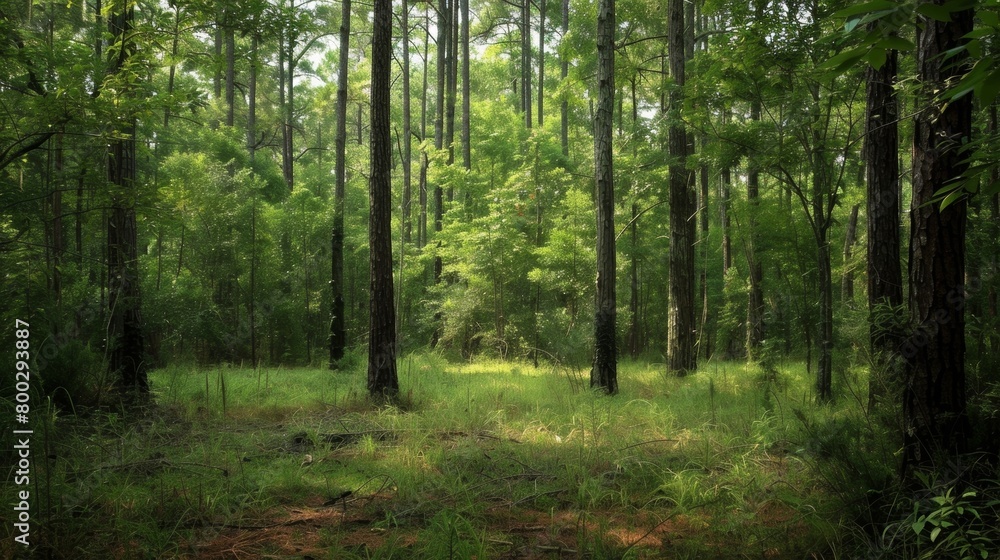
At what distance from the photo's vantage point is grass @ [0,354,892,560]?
3275mm

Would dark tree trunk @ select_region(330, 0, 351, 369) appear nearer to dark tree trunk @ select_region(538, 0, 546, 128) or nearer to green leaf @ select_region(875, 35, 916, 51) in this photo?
Answer: dark tree trunk @ select_region(538, 0, 546, 128)

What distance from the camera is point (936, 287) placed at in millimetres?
3254

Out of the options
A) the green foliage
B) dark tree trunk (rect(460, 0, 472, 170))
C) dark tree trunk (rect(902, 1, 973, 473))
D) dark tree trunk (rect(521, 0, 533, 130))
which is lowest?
the green foliage

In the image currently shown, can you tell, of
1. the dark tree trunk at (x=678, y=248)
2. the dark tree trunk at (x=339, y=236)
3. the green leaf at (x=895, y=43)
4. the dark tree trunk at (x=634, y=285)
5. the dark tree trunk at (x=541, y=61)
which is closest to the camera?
the green leaf at (x=895, y=43)

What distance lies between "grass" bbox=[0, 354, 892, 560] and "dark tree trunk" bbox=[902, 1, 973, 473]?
2.26ft

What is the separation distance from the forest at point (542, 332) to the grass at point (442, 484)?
0.03 m

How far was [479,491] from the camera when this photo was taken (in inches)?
161

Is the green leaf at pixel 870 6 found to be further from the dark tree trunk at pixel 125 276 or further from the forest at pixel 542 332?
the dark tree trunk at pixel 125 276

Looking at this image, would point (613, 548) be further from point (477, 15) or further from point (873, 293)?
point (477, 15)

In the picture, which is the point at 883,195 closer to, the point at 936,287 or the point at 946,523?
the point at 936,287

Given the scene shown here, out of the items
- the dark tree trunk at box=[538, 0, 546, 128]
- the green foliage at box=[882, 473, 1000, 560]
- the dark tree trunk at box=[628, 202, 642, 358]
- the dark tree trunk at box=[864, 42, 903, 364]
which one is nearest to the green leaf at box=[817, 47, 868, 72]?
the green foliage at box=[882, 473, 1000, 560]

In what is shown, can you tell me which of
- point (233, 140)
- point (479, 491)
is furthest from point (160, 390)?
point (233, 140)

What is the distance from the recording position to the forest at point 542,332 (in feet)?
10.6

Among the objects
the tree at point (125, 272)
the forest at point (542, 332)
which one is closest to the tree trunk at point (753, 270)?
the forest at point (542, 332)
